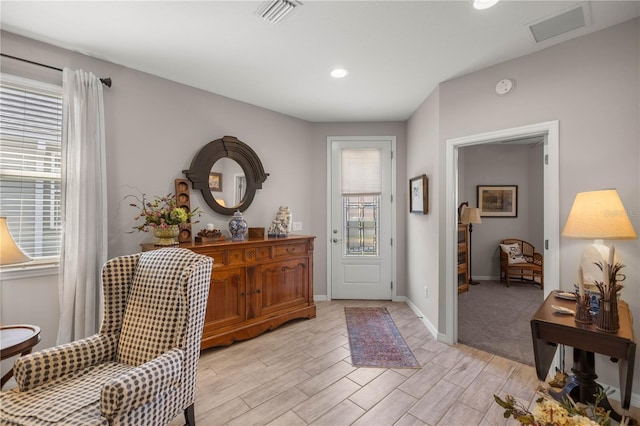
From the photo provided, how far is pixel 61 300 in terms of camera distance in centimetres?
231

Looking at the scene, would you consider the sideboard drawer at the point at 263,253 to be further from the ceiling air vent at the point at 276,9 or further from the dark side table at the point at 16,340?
the ceiling air vent at the point at 276,9

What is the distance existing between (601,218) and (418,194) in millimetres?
1892

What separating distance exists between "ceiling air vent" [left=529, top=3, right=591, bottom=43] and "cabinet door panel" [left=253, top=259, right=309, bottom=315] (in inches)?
120

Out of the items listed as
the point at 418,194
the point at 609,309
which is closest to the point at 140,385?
the point at 609,309

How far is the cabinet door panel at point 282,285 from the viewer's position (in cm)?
324

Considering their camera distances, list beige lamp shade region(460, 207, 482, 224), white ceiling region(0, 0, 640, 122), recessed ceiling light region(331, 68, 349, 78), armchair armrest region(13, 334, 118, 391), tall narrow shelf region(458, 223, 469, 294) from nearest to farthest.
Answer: armchair armrest region(13, 334, 118, 391) → white ceiling region(0, 0, 640, 122) → recessed ceiling light region(331, 68, 349, 78) → tall narrow shelf region(458, 223, 469, 294) → beige lamp shade region(460, 207, 482, 224)

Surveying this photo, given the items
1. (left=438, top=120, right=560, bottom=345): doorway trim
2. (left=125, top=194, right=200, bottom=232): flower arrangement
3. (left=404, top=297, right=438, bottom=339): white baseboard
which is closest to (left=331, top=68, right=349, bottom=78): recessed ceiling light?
(left=438, top=120, right=560, bottom=345): doorway trim

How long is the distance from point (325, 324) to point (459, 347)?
1.46 metres

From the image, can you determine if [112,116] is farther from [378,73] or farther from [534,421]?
[534,421]

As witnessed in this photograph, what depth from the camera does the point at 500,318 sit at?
146 inches

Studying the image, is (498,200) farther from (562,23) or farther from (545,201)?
(562,23)

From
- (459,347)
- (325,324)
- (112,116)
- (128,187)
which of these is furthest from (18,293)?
(459,347)

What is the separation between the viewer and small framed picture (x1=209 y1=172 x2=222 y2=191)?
3.33 metres

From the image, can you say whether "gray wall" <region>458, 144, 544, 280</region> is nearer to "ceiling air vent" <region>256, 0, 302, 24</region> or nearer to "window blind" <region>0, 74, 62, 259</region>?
"ceiling air vent" <region>256, 0, 302, 24</region>
